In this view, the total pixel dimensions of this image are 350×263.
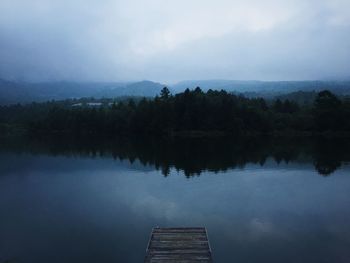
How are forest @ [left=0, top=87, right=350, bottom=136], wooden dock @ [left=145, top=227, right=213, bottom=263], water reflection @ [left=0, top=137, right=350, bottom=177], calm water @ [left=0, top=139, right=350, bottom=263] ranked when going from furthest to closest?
forest @ [left=0, top=87, right=350, bottom=136] < water reflection @ [left=0, top=137, right=350, bottom=177] < calm water @ [left=0, top=139, right=350, bottom=263] < wooden dock @ [left=145, top=227, right=213, bottom=263]

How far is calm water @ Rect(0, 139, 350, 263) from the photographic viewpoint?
21.7 meters

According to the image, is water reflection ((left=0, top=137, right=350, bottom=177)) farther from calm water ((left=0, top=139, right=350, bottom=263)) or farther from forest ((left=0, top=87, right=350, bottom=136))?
forest ((left=0, top=87, right=350, bottom=136))

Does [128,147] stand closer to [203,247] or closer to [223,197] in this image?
[223,197]

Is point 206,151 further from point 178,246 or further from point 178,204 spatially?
point 178,246

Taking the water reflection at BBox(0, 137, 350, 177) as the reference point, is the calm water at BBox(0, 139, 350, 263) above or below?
above

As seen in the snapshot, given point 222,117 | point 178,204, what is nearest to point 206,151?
point 222,117

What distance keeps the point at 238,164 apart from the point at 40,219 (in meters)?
28.2

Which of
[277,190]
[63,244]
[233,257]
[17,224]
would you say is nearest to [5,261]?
[63,244]

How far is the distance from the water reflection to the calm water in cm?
33

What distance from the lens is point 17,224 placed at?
2652cm

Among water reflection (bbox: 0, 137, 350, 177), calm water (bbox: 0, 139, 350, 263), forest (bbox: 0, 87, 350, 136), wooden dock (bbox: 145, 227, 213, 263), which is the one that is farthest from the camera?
A: forest (bbox: 0, 87, 350, 136)

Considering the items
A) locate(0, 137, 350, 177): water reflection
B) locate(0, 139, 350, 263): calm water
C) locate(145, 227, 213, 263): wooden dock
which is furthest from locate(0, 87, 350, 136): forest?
locate(145, 227, 213, 263): wooden dock

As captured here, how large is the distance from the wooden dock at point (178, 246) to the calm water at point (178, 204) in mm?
1173

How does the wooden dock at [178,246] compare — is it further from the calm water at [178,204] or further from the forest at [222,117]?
the forest at [222,117]
